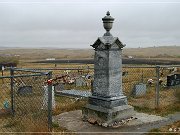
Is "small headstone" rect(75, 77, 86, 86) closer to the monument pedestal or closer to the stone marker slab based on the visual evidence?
the stone marker slab

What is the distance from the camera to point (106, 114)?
9.27 metres

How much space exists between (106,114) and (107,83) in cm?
88

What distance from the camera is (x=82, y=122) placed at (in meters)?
9.64

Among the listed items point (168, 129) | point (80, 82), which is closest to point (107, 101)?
point (168, 129)

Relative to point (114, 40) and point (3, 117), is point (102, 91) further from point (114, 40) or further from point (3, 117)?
point (3, 117)

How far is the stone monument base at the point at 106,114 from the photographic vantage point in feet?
30.4

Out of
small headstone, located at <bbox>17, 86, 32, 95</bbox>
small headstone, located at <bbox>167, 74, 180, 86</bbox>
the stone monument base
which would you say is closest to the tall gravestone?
the stone monument base

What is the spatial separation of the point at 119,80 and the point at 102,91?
0.61 m

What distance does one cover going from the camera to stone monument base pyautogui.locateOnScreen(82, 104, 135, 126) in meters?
9.27

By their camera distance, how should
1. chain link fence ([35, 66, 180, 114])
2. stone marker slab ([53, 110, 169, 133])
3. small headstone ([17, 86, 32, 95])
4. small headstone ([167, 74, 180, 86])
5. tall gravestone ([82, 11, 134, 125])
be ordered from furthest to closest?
1. small headstone ([167, 74, 180, 86])
2. chain link fence ([35, 66, 180, 114])
3. small headstone ([17, 86, 32, 95])
4. tall gravestone ([82, 11, 134, 125])
5. stone marker slab ([53, 110, 169, 133])

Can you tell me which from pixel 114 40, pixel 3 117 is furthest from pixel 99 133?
pixel 3 117

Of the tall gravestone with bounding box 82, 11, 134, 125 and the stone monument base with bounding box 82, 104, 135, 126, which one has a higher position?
the tall gravestone with bounding box 82, 11, 134, 125

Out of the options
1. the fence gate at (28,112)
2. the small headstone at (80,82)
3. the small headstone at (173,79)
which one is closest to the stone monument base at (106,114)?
the fence gate at (28,112)

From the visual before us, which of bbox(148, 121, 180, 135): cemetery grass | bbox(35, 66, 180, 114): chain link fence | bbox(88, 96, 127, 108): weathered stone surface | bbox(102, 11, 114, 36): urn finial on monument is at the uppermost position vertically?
bbox(102, 11, 114, 36): urn finial on monument
